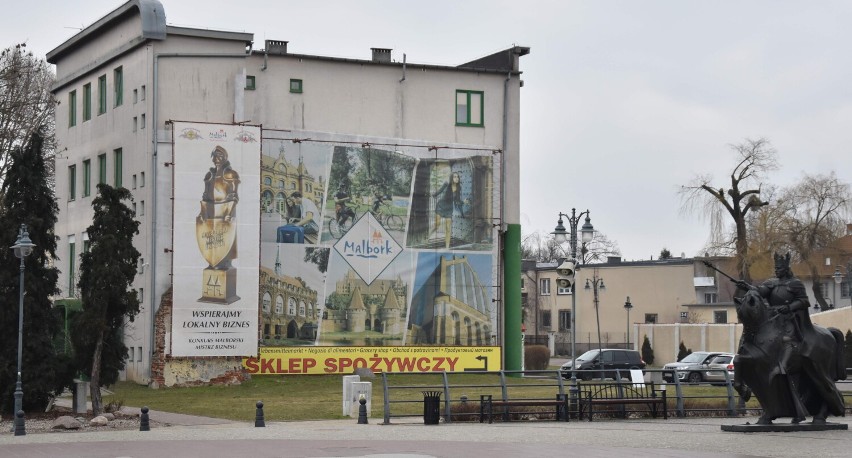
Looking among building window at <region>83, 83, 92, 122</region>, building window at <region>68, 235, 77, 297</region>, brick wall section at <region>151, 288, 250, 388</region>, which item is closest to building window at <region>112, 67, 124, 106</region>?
building window at <region>83, 83, 92, 122</region>

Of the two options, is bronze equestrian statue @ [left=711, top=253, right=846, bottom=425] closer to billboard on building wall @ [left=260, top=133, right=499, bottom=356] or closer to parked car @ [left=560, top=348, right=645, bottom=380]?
billboard on building wall @ [left=260, top=133, right=499, bottom=356]

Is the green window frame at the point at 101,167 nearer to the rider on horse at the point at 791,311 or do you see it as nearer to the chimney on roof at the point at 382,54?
the chimney on roof at the point at 382,54

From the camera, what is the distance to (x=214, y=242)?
178 feet

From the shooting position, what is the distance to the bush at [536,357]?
247ft

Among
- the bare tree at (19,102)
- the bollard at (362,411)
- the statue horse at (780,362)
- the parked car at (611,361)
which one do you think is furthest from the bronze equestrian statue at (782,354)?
the parked car at (611,361)

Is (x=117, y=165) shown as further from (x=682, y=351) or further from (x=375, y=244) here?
(x=682, y=351)

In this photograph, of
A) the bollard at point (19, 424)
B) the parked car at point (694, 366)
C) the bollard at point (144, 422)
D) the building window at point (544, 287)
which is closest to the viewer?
the bollard at point (19, 424)

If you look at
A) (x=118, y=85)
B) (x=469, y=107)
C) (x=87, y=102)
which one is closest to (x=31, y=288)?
(x=118, y=85)

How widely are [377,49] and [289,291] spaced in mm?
14067

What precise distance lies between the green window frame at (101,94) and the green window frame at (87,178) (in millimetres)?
2821

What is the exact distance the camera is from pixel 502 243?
63500 mm

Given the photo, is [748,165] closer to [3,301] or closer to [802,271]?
[802,271]

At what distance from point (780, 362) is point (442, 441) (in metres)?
7.56

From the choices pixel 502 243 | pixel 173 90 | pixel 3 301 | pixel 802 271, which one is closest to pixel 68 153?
pixel 173 90
